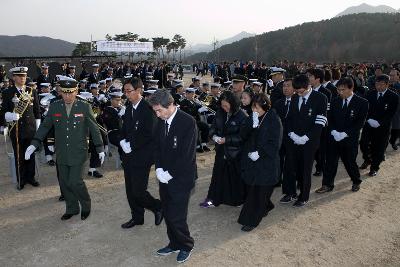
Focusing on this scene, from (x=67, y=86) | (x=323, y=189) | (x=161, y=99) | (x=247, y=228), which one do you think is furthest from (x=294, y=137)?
(x=67, y=86)

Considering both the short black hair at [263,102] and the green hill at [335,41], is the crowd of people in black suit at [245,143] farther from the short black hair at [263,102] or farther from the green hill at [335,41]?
the green hill at [335,41]

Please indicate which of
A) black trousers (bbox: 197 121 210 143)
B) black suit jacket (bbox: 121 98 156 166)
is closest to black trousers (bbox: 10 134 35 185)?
black suit jacket (bbox: 121 98 156 166)

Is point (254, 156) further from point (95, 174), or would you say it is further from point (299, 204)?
point (95, 174)

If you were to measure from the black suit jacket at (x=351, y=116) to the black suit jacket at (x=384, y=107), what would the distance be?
158 centimetres

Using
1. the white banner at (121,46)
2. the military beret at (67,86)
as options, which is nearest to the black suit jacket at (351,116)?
the military beret at (67,86)

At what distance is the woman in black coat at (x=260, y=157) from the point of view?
17.5ft

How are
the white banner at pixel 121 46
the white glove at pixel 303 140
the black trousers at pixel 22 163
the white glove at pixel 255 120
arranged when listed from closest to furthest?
the white glove at pixel 255 120 → the white glove at pixel 303 140 → the black trousers at pixel 22 163 → the white banner at pixel 121 46

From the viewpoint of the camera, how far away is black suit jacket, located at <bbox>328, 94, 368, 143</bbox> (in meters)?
6.86

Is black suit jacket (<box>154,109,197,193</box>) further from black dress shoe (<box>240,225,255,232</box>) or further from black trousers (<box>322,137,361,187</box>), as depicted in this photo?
black trousers (<box>322,137,361,187</box>)

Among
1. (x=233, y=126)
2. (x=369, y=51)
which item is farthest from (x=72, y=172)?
(x=369, y=51)

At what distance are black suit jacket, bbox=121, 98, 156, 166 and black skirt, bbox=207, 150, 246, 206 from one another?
4.84 ft

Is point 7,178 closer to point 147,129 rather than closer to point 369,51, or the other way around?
point 147,129

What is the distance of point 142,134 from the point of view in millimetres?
5164

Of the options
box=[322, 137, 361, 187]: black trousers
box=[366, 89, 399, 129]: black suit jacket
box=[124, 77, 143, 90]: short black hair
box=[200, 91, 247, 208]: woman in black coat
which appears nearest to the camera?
box=[124, 77, 143, 90]: short black hair
